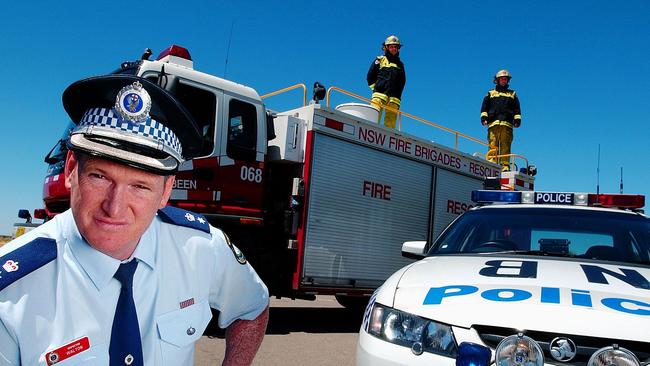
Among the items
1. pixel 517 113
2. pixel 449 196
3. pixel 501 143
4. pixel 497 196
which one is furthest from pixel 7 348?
pixel 517 113

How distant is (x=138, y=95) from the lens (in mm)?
1445

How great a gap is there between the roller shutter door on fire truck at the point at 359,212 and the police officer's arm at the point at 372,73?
2079mm

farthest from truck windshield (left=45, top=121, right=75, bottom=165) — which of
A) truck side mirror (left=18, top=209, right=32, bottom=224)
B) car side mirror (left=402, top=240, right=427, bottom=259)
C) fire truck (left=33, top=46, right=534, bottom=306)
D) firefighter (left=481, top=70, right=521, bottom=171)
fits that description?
firefighter (left=481, top=70, right=521, bottom=171)

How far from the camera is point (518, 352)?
2.30 m

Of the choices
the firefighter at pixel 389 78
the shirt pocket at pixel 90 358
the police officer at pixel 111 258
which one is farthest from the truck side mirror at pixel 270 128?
the shirt pocket at pixel 90 358

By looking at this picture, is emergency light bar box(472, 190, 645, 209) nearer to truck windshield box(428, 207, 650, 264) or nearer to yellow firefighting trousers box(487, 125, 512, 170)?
truck windshield box(428, 207, 650, 264)

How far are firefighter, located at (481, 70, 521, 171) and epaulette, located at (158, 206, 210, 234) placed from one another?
10.3 meters

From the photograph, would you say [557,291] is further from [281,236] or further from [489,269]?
[281,236]

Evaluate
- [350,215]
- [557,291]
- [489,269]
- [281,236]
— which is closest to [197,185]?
[281,236]

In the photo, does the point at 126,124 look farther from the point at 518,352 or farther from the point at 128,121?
the point at 518,352

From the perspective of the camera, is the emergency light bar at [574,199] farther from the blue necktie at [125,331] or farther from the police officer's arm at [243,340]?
the blue necktie at [125,331]

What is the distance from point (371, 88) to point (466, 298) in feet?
24.1

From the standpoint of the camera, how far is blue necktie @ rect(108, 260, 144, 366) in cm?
133

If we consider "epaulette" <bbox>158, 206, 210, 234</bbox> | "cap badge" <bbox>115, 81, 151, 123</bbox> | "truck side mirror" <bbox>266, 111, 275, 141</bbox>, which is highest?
"truck side mirror" <bbox>266, 111, 275, 141</bbox>
